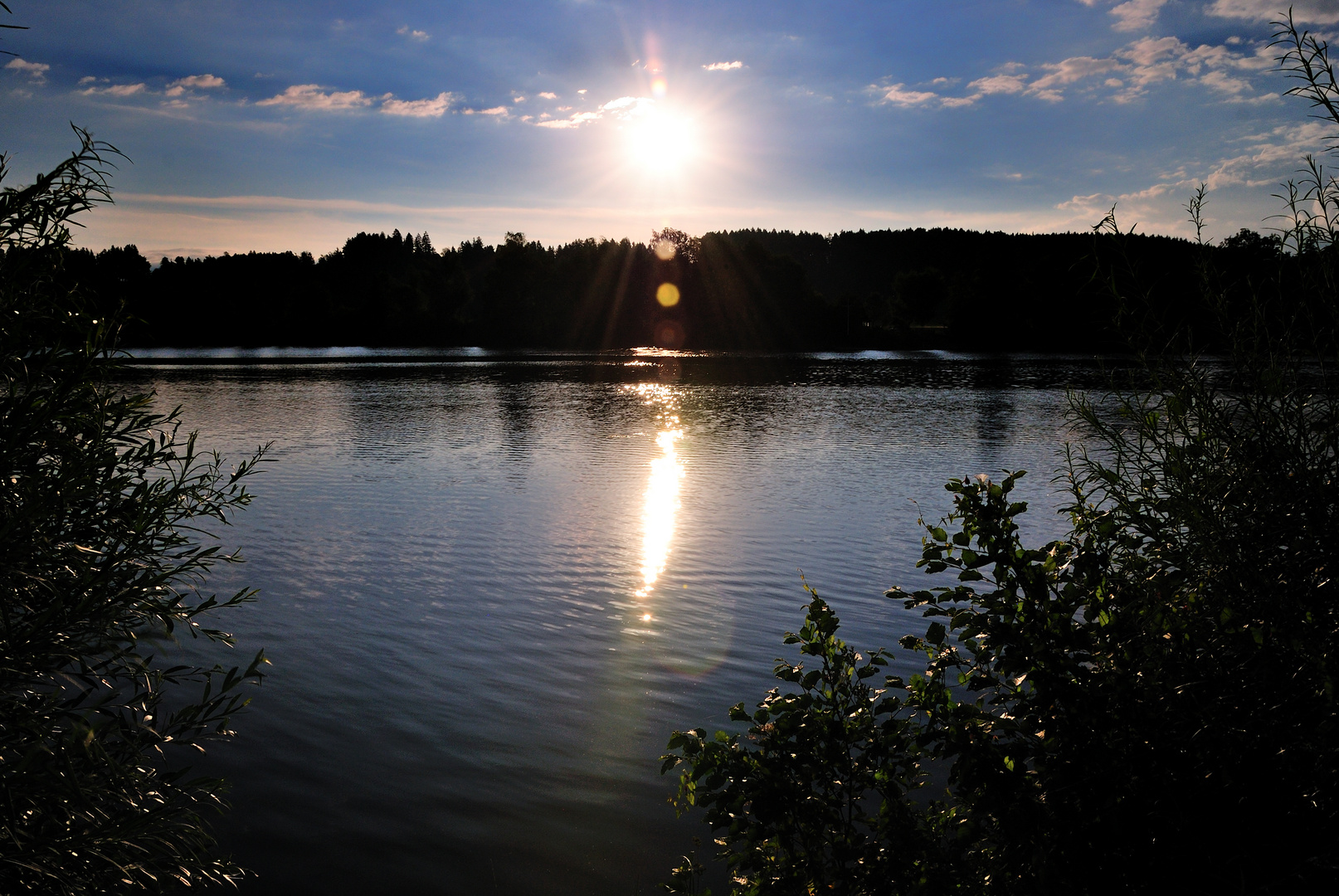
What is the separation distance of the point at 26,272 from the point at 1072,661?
507cm

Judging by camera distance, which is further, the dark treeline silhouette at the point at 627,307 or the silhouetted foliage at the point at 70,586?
the dark treeline silhouette at the point at 627,307

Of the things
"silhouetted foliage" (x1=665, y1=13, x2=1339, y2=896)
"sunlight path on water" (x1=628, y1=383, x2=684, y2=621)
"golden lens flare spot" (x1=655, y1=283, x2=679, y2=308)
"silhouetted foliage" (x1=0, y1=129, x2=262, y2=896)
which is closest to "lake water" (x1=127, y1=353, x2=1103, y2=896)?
"sunlight path on water" (x1=628, y1=383, x2=684, y2=621)

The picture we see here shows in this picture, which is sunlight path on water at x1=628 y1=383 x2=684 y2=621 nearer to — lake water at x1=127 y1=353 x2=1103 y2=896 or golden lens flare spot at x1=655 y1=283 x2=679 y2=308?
lake water at x1=127 y1=353 x2=1103 y2=896

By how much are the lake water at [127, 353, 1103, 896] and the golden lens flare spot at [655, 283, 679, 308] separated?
373 ft

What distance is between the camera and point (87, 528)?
162 inches

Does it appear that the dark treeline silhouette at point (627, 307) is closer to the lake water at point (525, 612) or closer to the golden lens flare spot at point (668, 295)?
the golden lens flare spot at point (668, 295)

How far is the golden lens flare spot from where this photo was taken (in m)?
144

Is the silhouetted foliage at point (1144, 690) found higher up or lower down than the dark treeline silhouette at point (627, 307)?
lower down

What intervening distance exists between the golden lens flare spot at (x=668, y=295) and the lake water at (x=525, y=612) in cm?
11363

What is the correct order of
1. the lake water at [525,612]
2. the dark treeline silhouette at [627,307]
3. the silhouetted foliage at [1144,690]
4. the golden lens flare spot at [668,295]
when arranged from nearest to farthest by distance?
the silhouetted foliage at [1144,690]
the lake water at [525,612]
the dark treeline silhouette at [627,307]
the golden lens flare spot at [668,295]

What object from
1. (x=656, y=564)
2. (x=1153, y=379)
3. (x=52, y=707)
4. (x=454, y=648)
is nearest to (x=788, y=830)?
(x=1153, y=379)

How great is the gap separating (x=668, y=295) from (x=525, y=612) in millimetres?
136148

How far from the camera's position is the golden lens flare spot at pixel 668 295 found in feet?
471

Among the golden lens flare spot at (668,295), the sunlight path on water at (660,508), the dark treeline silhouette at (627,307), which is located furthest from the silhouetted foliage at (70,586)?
the golden lens flare spot at (668,295)
